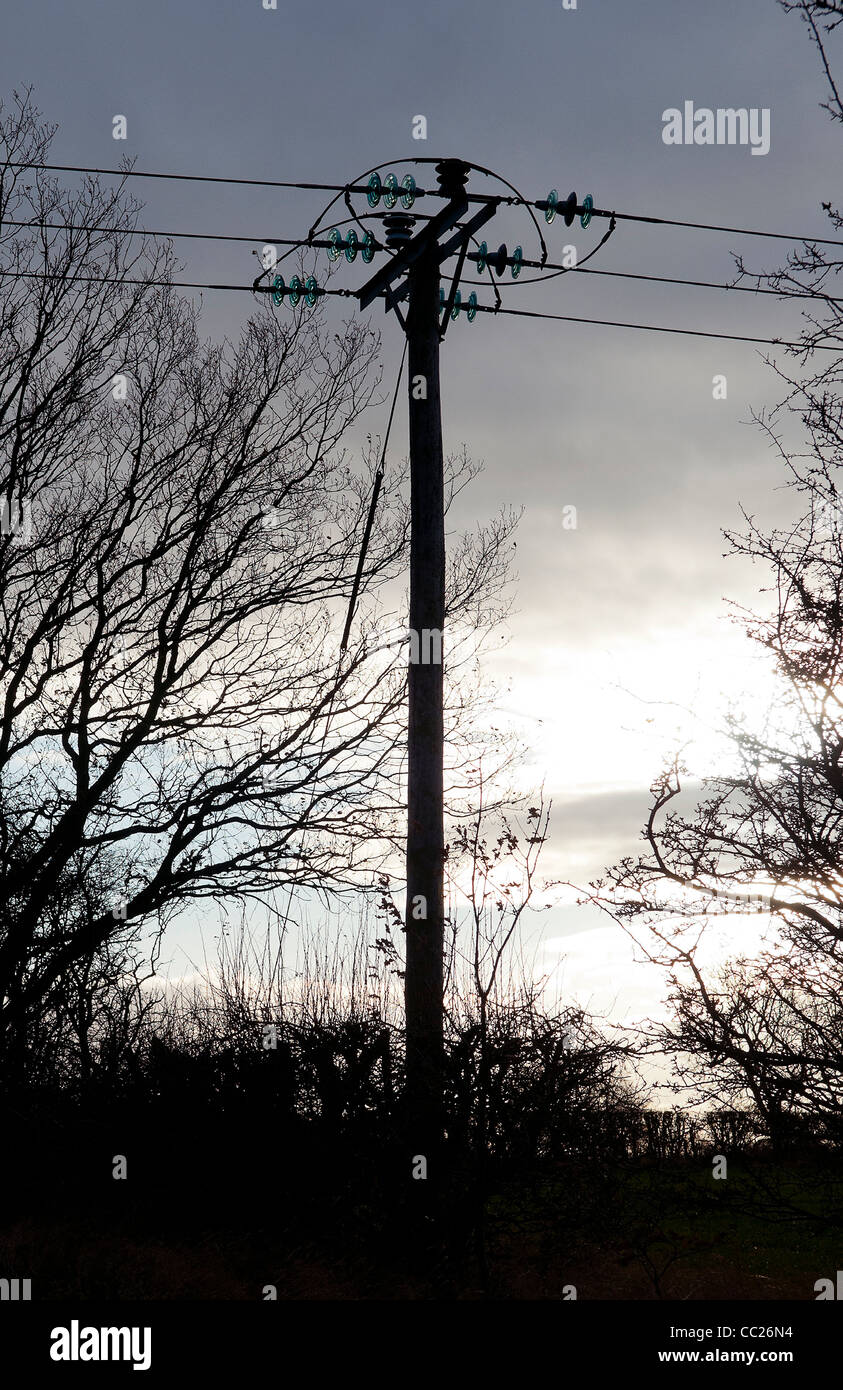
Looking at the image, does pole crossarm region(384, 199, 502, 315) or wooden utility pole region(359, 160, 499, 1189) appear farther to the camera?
pole crossarm region(384, 199, 502, 315)

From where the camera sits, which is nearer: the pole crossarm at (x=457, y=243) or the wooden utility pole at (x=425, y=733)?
the wooden utility pole at (x=425, y=733)

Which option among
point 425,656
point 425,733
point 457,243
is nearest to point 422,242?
point 457,243

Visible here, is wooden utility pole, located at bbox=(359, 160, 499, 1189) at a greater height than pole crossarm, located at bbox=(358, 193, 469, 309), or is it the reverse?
pole crossarm, located at bbox=(358, 193, 469, 309)

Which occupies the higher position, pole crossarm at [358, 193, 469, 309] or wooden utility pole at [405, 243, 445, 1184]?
pole crossarm at [358, 193, 469, 309]

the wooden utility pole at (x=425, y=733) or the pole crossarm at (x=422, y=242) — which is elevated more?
the pole crossarm at (x=422, y=242)

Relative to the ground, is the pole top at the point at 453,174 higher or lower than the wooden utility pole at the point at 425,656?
higher

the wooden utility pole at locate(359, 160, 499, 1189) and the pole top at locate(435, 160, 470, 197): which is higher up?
the pole top at locate(435, 160, 470, 197)

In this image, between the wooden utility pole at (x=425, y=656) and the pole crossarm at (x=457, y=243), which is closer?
the wooden utility pole at (x=425, y=656)

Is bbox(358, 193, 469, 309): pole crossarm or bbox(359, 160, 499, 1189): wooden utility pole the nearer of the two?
bbox(359, 160, 499, 1189): wooden utility pole

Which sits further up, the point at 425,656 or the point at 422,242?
the point at 422,242

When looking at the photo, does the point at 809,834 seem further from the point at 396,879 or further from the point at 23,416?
Answer: the point at 23,416

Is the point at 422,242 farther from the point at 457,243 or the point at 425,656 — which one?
the point at 425,656

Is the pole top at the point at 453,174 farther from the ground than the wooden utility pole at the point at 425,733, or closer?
farther from the ground

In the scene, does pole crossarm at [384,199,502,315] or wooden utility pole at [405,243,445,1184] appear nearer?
wooden utility pole at [405,243,445,1184]
